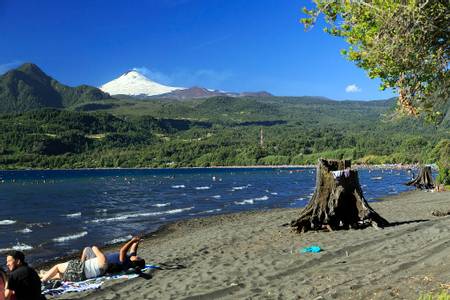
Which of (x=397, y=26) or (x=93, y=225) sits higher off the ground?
(x=397, y=26)

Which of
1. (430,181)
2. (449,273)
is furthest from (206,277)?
(430,181)

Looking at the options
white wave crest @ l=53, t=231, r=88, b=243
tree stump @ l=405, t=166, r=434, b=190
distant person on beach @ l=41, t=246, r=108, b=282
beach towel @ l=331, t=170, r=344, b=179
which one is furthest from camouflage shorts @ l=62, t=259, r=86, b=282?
tree stump @ l=405, t=166, r=434, b=190

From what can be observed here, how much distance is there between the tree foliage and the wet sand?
12.4 feet

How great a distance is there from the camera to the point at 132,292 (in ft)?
36.8

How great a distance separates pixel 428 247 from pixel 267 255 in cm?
483

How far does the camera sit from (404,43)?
786cm

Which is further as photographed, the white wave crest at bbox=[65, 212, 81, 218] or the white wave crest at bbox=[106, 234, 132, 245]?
the white wave crest at bbox=[65, 212, 81, 218]

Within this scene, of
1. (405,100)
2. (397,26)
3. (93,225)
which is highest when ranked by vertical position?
(397,26)

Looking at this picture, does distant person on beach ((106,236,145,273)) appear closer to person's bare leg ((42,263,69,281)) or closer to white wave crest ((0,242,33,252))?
person's bare leg ((42,263,69,281))

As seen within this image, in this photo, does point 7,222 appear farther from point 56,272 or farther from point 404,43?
point 404,43

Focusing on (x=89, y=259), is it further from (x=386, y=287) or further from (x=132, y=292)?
(x=386, y=287)

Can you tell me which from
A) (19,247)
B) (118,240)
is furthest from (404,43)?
(19,247)

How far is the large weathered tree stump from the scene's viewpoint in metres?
18.1

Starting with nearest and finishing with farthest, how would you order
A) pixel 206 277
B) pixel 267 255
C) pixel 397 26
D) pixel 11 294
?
pixel 397 26 < pixel 11 294 < pixel 206 277 < pixel 267 255
